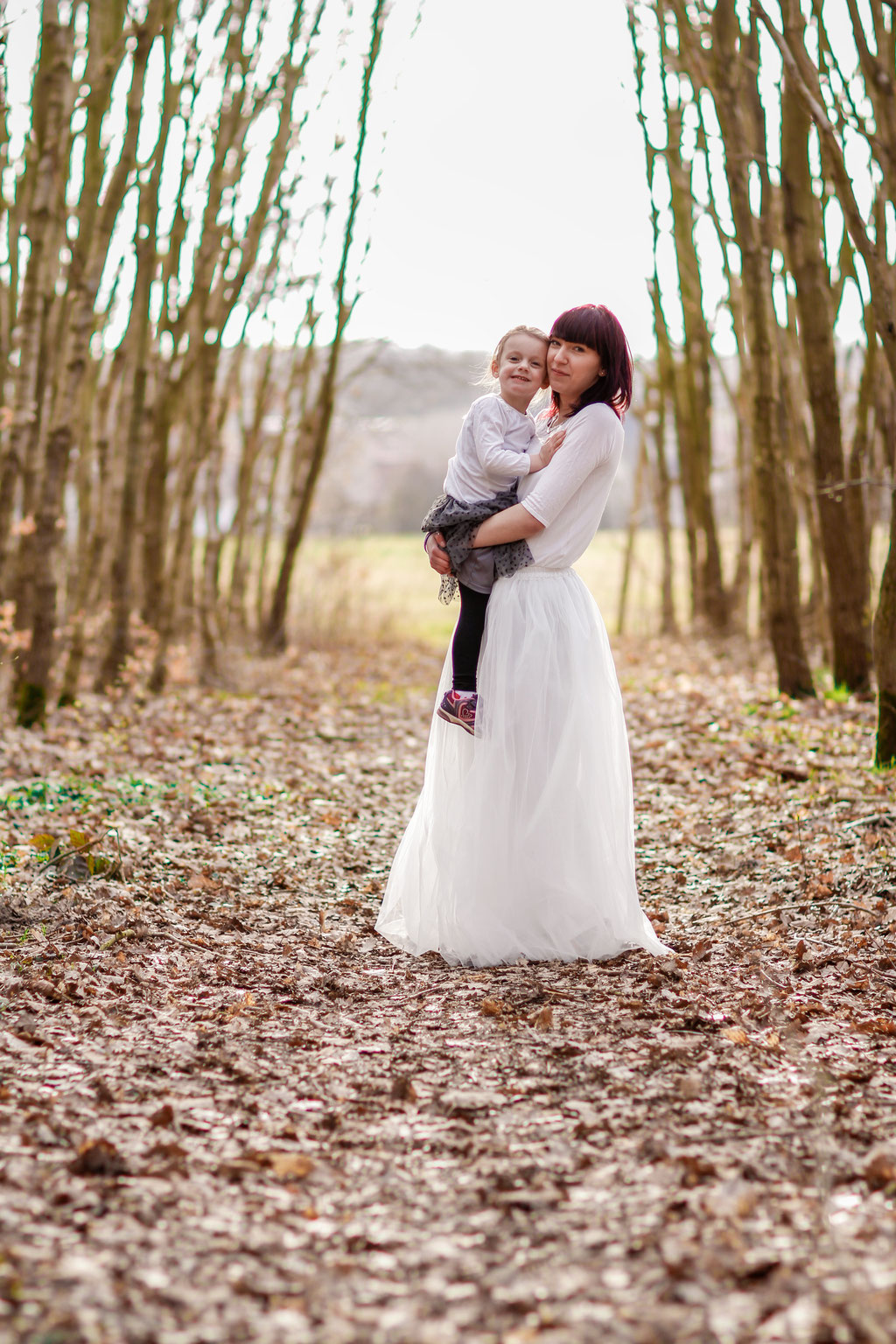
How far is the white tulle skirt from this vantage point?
12.5 ft

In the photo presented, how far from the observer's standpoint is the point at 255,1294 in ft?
6.44

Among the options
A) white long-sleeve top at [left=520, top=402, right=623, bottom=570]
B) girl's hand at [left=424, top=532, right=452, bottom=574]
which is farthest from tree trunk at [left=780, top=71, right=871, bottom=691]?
girl's hand at [left=424, top=532, right=452, bottom=574]

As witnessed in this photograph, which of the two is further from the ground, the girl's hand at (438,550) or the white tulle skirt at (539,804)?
the girl's hand at (438,550)

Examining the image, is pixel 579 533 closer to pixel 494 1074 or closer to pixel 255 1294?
pixel 494 1074

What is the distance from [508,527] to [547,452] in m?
0.28

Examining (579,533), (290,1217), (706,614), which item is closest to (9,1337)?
(290,1217)

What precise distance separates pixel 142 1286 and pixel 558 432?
2.71 m

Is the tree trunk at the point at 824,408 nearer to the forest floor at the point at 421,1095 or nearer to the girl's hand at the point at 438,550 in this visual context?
the forest floor at the point at 421,1095

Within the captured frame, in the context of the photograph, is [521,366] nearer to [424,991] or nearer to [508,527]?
[508,527]

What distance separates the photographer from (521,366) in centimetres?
370

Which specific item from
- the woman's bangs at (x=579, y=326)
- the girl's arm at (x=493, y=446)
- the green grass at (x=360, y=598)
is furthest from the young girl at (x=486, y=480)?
the green grass at (x=360, y=598)

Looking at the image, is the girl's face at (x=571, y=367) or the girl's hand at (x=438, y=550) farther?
the girl's hand at (x=438, y=550)

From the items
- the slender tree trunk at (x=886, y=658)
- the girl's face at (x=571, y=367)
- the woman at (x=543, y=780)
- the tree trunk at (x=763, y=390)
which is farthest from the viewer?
the tree trunk at (x=763, y=390)

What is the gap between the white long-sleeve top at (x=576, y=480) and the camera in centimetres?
361
